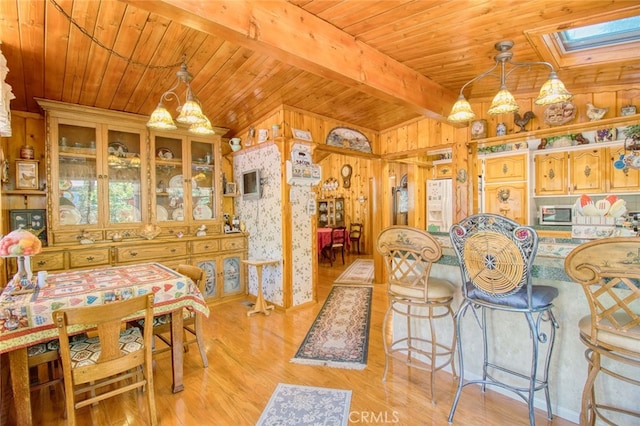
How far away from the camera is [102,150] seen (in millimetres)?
3555

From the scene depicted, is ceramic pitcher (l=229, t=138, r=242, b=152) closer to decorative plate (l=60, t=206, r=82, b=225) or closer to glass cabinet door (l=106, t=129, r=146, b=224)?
glass cabinet door (l=106, t=129, r=146, b=224)

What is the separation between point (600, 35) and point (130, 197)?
5130 mm

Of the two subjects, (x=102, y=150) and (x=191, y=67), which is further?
(x=102, y=150)

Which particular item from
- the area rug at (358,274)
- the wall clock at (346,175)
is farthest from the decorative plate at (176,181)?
the wall clock at (346,175)

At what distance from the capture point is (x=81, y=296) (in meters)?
1.84

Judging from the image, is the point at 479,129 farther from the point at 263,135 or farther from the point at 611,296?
the point at 611,296

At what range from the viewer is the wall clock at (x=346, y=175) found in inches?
349

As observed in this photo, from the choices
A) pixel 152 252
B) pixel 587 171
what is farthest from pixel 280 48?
pixel 587 171

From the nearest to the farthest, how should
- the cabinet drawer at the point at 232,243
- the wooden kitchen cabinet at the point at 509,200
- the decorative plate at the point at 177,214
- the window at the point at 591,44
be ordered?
the window at the point at 591,44 → the wooden kitchen cabinet at the point at 509,200 → the decorative plate at the point at 177,214 → the cabinet drawer at the point at 232,243

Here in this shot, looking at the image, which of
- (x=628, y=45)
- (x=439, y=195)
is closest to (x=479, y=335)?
(x=628, y=45)

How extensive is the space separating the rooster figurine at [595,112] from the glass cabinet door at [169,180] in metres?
4.99

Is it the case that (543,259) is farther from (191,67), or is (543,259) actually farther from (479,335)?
(191,67)

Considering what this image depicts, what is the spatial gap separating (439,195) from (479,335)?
394 centimetres

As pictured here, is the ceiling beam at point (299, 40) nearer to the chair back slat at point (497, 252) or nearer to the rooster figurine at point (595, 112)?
the chair back slat at point (497, 252)
